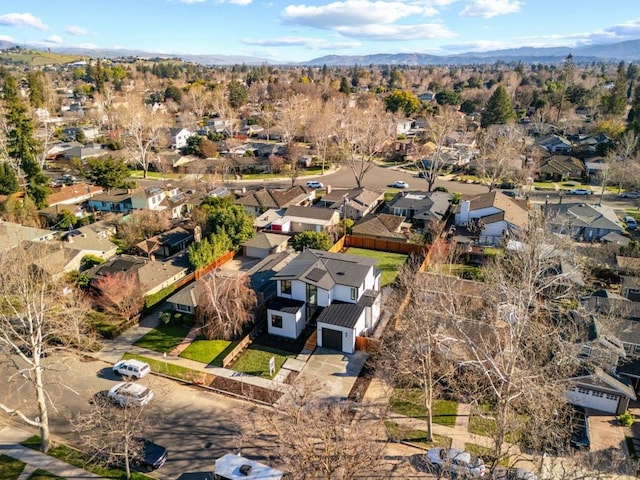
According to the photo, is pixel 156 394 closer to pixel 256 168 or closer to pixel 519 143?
pixel 256 168

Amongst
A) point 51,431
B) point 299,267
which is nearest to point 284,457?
point 51,431

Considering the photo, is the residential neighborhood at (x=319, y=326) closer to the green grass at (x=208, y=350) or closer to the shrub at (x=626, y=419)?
the green grass at (x=208, y=350)

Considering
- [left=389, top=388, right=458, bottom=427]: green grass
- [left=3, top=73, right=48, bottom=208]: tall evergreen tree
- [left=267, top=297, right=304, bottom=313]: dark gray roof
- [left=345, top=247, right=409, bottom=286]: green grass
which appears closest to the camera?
[left=389, top=388, right=458, bottom=427]: green grass

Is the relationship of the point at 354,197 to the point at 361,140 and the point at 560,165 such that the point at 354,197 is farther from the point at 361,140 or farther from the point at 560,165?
the point at 560,165

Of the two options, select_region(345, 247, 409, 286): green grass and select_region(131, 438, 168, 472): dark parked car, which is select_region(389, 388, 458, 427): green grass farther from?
select_region(345, 247, 409, 286): green grass

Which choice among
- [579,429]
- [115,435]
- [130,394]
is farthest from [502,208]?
[115,435]

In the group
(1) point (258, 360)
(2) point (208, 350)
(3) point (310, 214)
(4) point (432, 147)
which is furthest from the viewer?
(4) point (432, 147)

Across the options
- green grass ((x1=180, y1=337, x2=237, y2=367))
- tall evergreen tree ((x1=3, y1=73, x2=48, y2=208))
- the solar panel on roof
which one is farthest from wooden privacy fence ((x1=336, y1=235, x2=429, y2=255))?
tall evergreen tree ((x1=3, y1=73, x2=48, y2=208))
